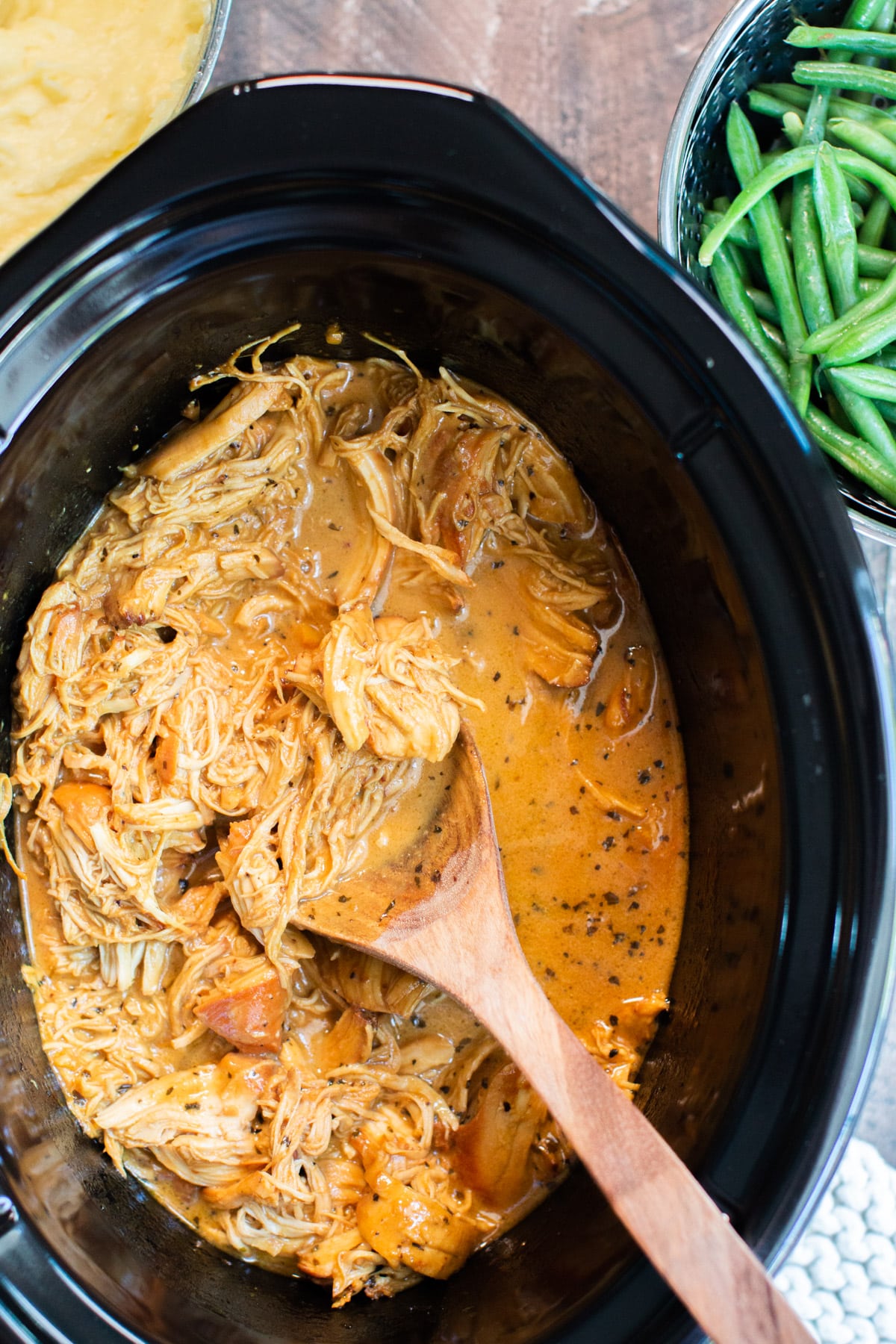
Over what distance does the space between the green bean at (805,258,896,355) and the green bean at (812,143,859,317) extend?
0.16 feet

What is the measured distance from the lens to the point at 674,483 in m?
1.67

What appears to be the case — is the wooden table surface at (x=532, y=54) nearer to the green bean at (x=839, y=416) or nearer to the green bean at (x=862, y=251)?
the green bean at (x=862, y=251)

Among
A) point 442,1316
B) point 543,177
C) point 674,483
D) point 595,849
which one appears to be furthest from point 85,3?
point 442,1316

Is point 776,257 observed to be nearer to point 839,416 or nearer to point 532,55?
A: point 839,416

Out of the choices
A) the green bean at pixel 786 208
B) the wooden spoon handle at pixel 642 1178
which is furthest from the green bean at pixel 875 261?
the wooden spoon handle at pixel 642 1178

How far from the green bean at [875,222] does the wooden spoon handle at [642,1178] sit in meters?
1.60

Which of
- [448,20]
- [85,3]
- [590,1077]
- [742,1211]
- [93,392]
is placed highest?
[85,3]

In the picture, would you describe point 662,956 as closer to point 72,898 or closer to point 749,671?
point 749,671

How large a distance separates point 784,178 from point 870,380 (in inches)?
16.9

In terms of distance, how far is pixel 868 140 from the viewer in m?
2.00

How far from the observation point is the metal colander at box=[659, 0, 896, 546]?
1961mm

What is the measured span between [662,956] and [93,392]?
147 centimetres

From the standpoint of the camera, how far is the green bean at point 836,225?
6.42 feet

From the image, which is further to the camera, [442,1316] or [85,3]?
[85,3]
